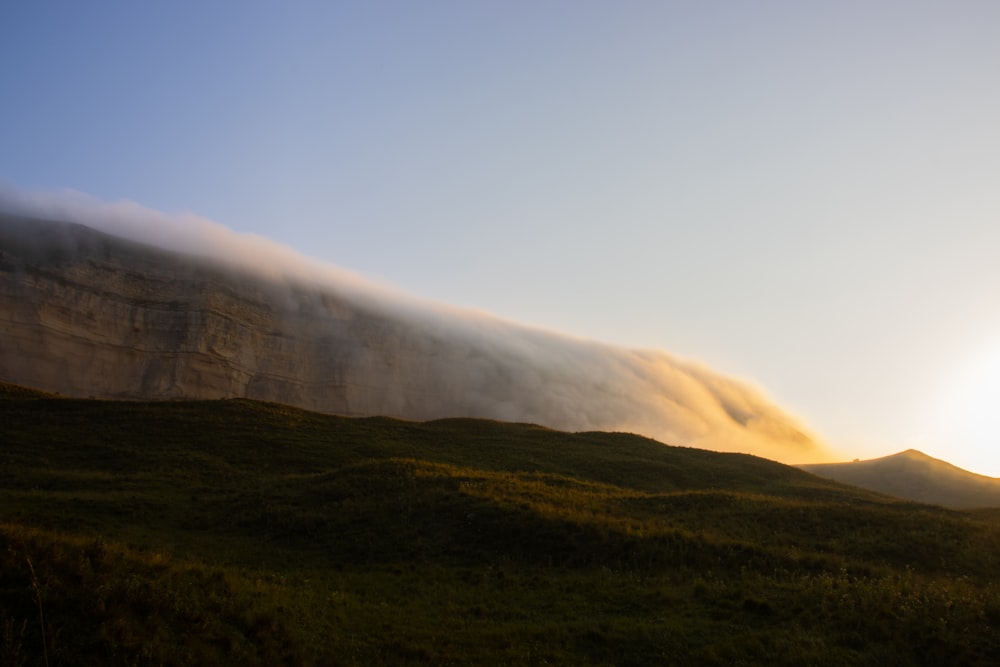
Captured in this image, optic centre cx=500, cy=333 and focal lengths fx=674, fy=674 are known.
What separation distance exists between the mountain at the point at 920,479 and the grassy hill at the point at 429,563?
1064 inches

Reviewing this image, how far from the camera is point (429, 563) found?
1973 cm

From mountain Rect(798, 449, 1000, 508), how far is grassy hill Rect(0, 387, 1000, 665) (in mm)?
27032

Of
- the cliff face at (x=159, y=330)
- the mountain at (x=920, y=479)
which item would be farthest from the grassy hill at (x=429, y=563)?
the cliff face at (x=159, y=330)

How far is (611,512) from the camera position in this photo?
982 inches

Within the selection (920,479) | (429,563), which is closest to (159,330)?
(429,563)

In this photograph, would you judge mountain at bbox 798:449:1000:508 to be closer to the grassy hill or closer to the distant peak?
the distant peak

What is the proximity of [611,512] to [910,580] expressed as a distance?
390 inches

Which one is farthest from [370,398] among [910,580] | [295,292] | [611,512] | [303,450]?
[910,580]

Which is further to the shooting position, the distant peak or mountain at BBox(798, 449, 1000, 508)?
the distant peak

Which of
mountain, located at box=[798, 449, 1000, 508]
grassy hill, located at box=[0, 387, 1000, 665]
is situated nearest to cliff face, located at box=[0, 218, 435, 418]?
grassy hill, located at box=[0, 387, 1000, 665]

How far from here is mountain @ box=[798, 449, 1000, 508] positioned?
58.1m

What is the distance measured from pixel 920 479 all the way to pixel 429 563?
2520 inches

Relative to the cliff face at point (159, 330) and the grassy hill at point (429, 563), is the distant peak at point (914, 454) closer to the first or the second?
the grassy hill at point (429, 563)

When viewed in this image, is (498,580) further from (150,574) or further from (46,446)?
(46,446)
